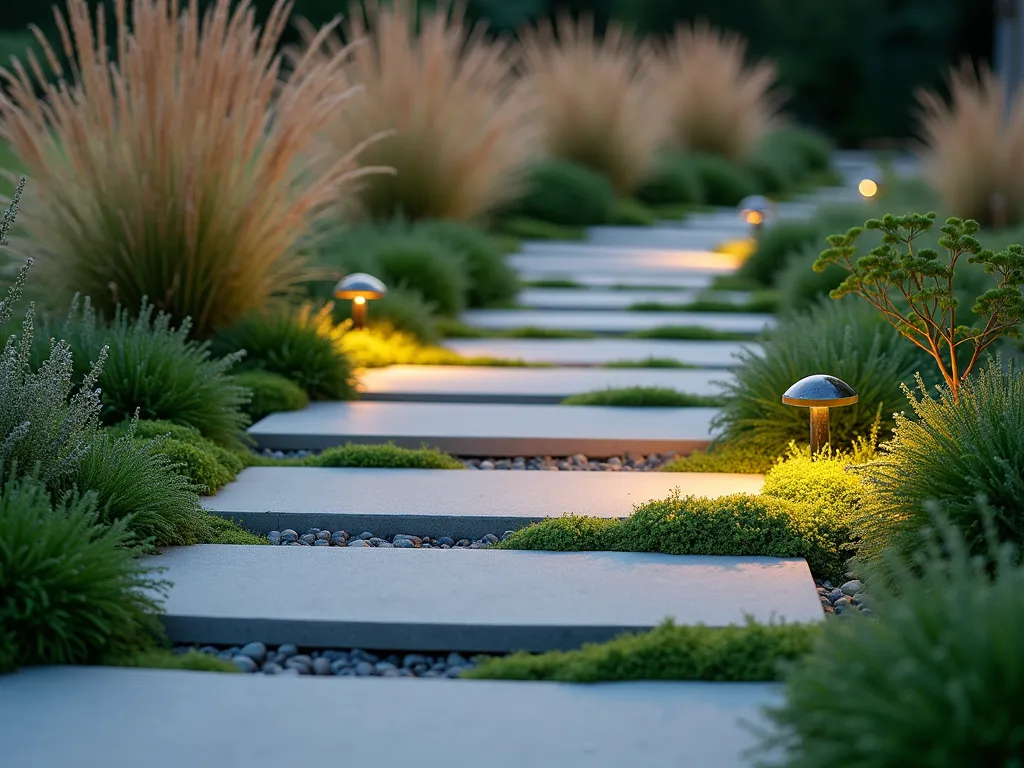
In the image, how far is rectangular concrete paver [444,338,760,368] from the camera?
5625mm

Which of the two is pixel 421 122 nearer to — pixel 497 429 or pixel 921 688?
pixel 497 429

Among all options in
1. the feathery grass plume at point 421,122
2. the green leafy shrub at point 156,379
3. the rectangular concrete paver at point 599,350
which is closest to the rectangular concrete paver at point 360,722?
the green leafy shrub at point 156,379

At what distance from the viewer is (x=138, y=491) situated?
2.93 meters

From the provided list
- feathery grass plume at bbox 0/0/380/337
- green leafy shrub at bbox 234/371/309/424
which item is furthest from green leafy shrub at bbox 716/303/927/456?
feathery grass plume at bbox 0/0/380/337

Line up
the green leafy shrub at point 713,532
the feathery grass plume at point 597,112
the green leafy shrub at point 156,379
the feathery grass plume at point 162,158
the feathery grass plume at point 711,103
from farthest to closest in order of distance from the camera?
the feathery grass plume at point 711,103
the feathery grass plume at point 597,112
the feathery grass plume at point 162,158
the green leafy shrub at point 156,379
the green leafy shrub at point 713,532

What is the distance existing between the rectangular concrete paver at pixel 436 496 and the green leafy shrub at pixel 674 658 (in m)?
0.87

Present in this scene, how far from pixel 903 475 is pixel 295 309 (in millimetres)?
3080

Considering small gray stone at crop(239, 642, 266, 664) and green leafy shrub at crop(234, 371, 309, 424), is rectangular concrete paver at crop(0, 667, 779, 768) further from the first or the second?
green leafy shrub at crop(234, 371, 309, 424)

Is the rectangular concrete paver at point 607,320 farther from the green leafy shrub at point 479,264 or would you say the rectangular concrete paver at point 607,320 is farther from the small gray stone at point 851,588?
the small gray stone at point 851,588

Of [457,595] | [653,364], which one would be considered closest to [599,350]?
[653,364]

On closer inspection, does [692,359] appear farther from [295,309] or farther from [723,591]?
[723,591]

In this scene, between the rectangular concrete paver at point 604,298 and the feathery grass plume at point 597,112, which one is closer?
the rectangular concrete paver at point 604,298

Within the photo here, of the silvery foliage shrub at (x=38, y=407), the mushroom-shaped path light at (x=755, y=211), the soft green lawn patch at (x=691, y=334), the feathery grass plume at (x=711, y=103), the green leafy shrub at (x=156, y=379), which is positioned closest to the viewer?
the silvery foliage shrub at (x=38, y=407)

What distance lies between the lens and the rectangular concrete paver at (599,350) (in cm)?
562
